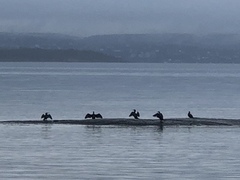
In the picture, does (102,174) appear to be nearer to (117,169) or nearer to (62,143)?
(117,169)

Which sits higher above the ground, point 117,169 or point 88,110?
point 88,110

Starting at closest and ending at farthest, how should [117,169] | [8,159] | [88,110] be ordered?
[117,169] → [8,159] → [88,110]

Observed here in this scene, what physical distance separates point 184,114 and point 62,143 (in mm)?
33101

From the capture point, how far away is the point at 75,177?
3155 centimetres

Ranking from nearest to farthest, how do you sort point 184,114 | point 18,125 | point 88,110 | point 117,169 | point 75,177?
point 75,177
point 117,169
point 18,125
point 184,114
point 88,110

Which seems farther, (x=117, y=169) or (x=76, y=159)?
(x=76, y=159)

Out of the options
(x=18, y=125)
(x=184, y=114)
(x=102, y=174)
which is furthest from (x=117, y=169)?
(x=184, y=114)

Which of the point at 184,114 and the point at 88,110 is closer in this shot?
the point at 184,114

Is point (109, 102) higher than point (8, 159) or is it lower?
higher

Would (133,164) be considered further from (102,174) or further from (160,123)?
(160,123)

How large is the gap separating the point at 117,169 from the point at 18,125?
2076 cm

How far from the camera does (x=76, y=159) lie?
1448 inches

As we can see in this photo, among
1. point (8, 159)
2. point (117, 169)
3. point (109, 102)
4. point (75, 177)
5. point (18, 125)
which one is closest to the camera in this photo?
point (75, 177)

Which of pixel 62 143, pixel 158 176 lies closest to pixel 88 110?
pixel 62 143
